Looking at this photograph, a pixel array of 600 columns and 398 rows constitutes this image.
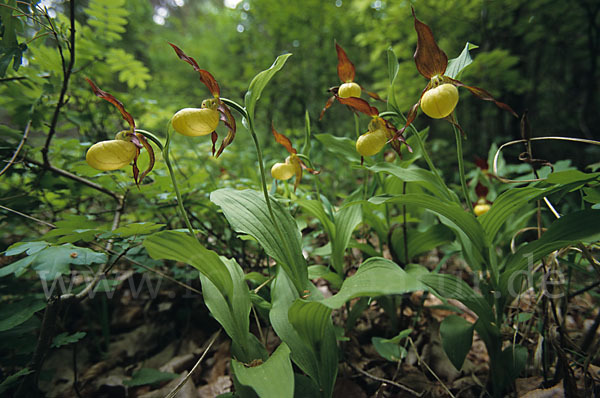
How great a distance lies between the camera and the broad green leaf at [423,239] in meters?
0.99

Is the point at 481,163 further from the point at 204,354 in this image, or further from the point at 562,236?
the point at 204,354

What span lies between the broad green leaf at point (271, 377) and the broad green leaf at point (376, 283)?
0.64 feet

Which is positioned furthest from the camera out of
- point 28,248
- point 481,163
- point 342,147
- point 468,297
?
point 481,163

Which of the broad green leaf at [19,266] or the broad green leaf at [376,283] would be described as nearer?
the broad green leaf at [376,283]

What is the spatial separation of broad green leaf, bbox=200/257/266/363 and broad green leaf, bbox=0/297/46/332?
54 cm

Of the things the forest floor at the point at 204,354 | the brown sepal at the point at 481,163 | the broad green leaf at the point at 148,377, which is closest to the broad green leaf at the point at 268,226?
the forest floor at the point at 204,354

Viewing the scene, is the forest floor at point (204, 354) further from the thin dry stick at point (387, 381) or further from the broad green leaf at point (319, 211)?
the broad green leaf at point (319, 211)

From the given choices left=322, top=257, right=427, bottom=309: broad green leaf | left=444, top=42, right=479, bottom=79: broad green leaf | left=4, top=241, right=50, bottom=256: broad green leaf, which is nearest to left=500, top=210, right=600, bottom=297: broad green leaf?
left=322, top=257, right=427, bottom=309: broad green leaf

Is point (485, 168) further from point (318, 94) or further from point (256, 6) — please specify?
point (256, 6)

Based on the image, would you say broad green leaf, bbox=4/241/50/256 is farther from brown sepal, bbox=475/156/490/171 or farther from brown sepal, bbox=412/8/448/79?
brown sepal, bbox=475/156/490/171

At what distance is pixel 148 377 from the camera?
0.90 m

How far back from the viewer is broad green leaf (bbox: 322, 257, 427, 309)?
0.46 m

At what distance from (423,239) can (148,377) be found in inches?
43.9

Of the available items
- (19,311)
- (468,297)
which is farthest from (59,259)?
(468,297)
